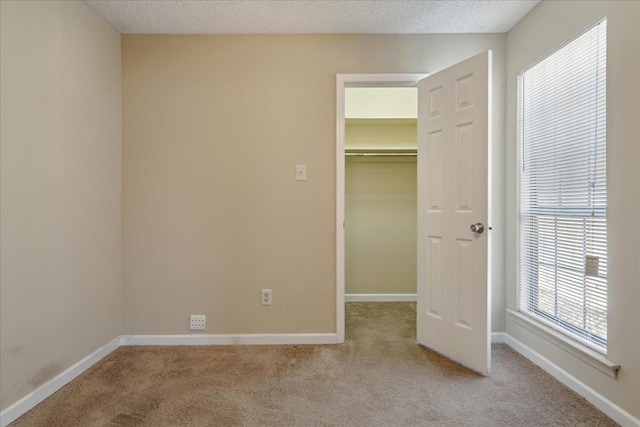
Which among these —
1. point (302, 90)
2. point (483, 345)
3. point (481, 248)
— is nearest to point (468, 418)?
point (483, 345)

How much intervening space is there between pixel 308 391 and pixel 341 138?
1.76 m

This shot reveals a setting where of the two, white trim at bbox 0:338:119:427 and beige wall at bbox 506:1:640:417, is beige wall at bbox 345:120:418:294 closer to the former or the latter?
beige wall at bbox 506:1:640:417

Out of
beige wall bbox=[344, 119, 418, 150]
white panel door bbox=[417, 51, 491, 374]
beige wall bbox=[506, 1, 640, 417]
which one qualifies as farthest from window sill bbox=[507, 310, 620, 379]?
beige wall bbox=[344, 119, 418, 150]

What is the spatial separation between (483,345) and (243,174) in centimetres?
206

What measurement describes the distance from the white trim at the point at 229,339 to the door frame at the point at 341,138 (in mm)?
197

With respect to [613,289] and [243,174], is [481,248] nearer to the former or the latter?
[613,289]

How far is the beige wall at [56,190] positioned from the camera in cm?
160

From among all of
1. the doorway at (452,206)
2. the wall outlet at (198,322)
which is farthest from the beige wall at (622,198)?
the wall outlet at (198,322)

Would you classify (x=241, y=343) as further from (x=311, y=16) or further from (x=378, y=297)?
(x=311, y=16)

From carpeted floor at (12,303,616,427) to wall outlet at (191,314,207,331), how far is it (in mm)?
163

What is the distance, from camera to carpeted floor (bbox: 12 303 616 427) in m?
1.61

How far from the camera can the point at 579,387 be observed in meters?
1.79

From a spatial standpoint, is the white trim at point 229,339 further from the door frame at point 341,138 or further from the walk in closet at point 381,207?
the walk in closet at point 381,207

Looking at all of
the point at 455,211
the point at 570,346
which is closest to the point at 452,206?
the point at 455,211
